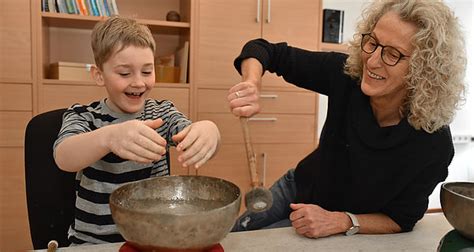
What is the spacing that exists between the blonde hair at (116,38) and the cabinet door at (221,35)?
4.62 ft

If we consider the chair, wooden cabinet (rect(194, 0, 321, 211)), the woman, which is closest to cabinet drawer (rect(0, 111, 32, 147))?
wooden cabinet (rect(194, 0, 321, 211))

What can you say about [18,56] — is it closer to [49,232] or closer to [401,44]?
[49,232]

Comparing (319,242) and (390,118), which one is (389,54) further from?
(319,242)

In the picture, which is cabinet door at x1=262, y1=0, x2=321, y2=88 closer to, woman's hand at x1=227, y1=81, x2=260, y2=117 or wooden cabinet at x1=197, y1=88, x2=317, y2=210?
wooden cabinet at x1=197, y1=88, x2=317, y2=210

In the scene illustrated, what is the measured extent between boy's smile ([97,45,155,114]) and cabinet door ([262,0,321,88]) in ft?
5.45

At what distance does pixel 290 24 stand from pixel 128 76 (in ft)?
6.00

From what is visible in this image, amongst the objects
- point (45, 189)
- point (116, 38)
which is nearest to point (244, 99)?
point (116, 38)

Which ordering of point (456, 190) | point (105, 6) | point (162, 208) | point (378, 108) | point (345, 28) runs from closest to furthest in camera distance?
point (162, 208)
point (456, 190)
point (378, 108)
point (105, 6)
point (345, 28)

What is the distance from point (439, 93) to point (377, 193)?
36cm

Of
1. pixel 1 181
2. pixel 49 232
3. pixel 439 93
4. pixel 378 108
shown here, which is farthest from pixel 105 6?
pixel 439 93

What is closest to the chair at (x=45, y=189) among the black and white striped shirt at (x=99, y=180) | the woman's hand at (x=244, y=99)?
the black and white striped shirt at (x=99, y=180)

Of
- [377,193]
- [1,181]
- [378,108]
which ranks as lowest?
[1,181]

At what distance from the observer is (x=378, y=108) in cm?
142

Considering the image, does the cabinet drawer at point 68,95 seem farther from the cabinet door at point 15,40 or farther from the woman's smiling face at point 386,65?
the woman's smiling face at point 386,65
